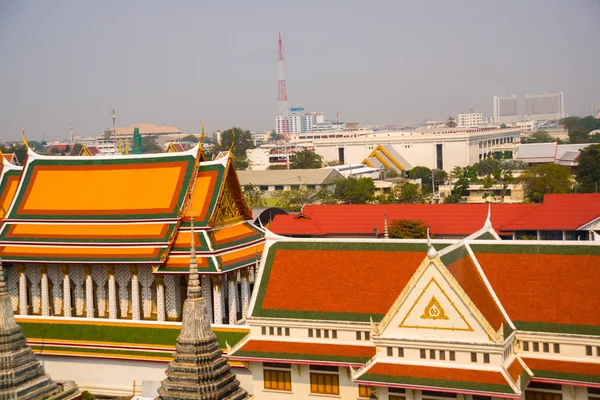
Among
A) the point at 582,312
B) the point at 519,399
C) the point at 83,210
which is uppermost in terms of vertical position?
the point at 83,210

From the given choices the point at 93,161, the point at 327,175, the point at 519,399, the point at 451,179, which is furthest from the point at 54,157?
the point at 451,179

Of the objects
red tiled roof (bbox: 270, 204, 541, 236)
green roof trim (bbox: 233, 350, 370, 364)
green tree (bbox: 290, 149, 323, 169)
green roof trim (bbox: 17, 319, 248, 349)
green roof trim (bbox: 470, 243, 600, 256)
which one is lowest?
green roof trim (bbox: 17, 319, 248, 349)

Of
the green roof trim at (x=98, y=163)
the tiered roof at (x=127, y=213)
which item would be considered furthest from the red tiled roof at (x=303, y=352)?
the green roof trim at (x=98, y=163)

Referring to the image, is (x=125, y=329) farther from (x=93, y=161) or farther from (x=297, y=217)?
(x=297, y=217)

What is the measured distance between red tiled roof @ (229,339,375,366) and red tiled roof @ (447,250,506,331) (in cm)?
321

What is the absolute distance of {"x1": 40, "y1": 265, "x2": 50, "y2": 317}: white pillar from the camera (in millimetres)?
34844

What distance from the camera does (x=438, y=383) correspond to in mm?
22219

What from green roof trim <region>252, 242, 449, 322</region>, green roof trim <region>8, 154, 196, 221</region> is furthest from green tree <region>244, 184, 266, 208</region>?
green roof trim <region>252, 242, 449, 322</region>

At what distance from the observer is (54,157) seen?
38000 millimetres

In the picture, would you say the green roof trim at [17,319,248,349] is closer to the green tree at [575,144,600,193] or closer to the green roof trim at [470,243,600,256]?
the green roof trim at [470,243,600,256]

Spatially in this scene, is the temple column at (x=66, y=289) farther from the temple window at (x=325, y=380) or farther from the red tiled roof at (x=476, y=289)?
the red tiled roof at (x=476, y=289)

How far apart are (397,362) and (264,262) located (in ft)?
20.6

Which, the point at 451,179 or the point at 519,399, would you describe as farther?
the point at 451,179

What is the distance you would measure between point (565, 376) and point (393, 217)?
1183 inches
